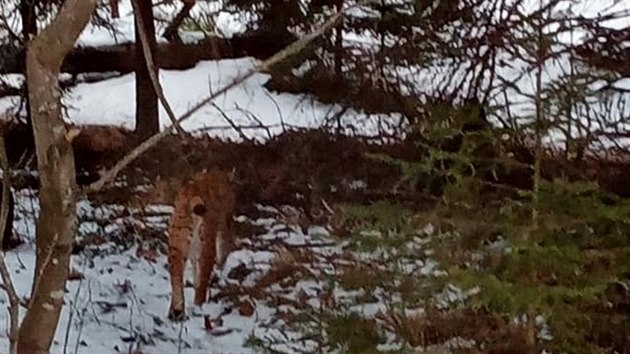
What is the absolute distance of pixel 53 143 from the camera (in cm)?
340

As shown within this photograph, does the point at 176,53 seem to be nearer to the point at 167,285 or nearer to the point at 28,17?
the point at 28,17

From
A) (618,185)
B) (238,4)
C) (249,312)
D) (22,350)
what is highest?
(238,4)

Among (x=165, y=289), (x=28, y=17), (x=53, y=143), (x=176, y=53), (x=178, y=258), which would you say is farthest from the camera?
(x=176, y=53)

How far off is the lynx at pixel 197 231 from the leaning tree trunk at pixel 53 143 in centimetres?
487

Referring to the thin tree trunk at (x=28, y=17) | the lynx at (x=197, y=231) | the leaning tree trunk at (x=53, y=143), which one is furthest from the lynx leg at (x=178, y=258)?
the leaning tree trunk at (x=53, y=143)

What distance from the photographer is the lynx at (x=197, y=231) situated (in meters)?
8.46

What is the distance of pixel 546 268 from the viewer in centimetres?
534

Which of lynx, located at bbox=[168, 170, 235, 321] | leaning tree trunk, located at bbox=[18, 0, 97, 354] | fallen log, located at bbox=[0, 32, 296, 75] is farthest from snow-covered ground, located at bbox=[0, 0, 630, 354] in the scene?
leaning tree trunk, located at bbox=[18, 0, 97, 354]

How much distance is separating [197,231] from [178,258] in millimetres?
238

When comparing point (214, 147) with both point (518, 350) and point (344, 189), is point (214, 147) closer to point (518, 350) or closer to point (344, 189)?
point (344, 189)

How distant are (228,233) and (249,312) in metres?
0.79

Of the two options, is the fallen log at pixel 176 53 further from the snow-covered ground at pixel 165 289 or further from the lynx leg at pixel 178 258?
the lynx leg at pixel 178 258

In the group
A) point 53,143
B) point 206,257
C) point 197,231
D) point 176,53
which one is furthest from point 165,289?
point 53,143

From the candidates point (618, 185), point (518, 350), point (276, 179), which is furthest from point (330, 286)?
point (276, 179)
